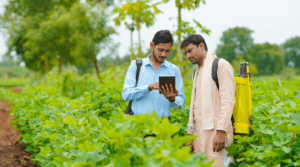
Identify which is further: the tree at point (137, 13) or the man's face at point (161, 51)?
the tree at point (137, 13)

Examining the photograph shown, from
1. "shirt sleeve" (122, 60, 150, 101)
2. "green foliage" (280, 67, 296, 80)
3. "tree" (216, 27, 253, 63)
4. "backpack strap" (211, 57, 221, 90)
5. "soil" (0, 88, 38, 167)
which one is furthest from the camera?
"tree" (216, 27, 253, 63)

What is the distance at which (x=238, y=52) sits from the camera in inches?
2936

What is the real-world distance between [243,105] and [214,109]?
1.03ft

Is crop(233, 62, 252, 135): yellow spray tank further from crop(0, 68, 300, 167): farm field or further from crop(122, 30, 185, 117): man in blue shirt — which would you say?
crop(122, 30, 185, 117): man in blue shirt

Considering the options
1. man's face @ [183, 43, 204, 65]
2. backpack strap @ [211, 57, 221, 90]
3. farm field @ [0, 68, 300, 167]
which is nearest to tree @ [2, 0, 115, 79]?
farm field @ [0, 68, 300, 167]

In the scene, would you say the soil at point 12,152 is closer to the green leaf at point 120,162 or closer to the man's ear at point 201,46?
the man's ear at point 201,46

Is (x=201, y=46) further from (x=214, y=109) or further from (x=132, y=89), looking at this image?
(x=132, y=89)

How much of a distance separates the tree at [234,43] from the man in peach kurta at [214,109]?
73.1 meters

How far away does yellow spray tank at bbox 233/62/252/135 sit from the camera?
252 cm

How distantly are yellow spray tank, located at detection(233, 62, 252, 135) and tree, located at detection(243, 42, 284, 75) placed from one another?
226 feet

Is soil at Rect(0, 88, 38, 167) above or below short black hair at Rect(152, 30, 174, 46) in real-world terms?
below

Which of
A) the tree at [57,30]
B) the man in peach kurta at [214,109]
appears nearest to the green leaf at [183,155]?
the man in peach kurta at [214,109]

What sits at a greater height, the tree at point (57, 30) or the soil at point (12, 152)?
the tree at point (57, 30)

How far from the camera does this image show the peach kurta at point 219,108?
2.36 meters
